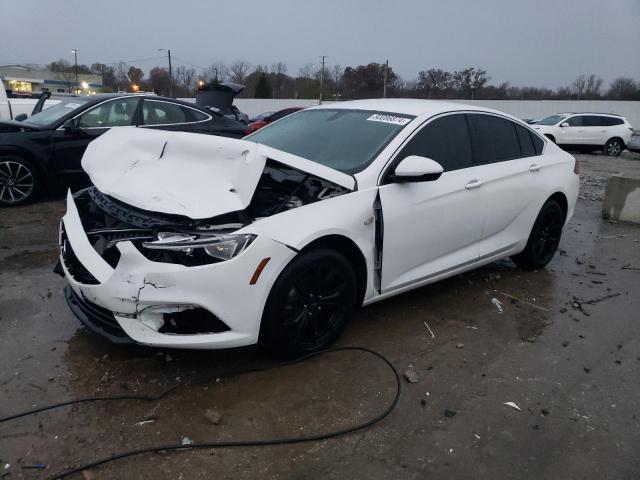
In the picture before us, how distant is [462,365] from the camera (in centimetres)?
335

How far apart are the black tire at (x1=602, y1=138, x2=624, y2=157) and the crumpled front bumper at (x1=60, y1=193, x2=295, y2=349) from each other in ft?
71.1

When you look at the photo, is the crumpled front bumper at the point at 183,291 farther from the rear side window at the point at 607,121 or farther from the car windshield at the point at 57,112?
the rear side window at the point at 607,121

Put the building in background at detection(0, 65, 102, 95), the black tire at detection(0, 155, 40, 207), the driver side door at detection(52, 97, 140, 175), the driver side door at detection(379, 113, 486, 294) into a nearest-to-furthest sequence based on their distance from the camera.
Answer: the driver side door at detection(379, 113, 486, 294)
the black tire at detection(0, 155, 40, 207)
the driver side door at detection(52, 97, 140, 175)
the building in background at detection(0, 65, 102, 95)

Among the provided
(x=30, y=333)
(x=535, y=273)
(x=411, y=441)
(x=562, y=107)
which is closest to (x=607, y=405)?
(x=411, y=441)

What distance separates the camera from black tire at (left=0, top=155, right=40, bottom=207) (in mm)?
6719

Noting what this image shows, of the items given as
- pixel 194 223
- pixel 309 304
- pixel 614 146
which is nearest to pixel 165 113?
pixel 194 223

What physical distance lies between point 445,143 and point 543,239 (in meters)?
1.80

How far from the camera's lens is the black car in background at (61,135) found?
6.76 metres

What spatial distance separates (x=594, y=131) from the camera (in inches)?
802

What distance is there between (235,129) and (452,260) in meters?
5.56

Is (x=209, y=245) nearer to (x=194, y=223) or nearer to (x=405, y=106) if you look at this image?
(x=194, y=223)

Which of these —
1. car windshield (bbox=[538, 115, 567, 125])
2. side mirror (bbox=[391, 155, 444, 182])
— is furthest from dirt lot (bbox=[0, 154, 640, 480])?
car windshield (bbox=[538, 115, 567, 125])

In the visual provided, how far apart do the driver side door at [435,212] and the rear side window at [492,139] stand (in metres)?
0.11

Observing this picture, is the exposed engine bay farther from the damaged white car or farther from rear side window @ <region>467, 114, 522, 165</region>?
rear side window @ <region>467, 114, 522, 165</region>
